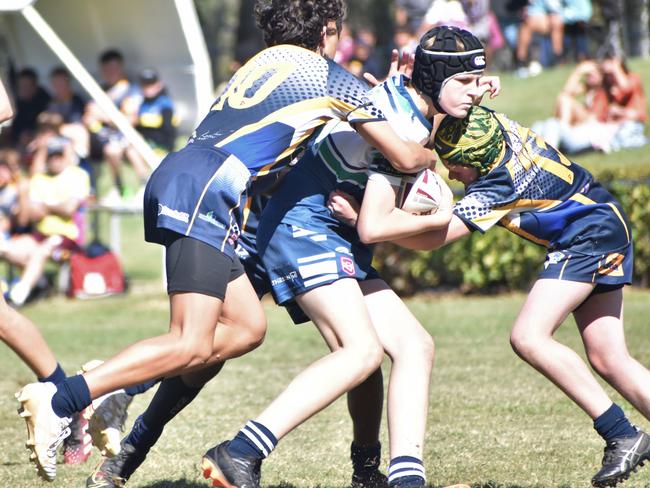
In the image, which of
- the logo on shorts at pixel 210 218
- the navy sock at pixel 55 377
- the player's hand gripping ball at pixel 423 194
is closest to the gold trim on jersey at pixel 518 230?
the player's hand gripping ball at pixel 423 194

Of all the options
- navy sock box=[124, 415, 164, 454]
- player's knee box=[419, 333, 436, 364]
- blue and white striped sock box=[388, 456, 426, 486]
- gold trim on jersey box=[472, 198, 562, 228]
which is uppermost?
gold trim on jersey box=[472, 198, 562, 228]

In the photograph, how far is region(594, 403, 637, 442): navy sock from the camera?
442 cm

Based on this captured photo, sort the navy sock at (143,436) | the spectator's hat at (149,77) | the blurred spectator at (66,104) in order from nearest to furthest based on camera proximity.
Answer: the navy sock at (143,436)
the spectator's hat at (149,77)
the blurred spectator at (66,104)

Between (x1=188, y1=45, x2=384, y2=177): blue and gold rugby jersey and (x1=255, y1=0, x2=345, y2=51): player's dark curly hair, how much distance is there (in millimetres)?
167

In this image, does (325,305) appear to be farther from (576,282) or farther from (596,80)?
(596,80)

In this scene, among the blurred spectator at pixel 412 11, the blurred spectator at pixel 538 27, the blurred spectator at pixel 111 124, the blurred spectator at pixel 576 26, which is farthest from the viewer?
the blurred spectator at pixel 538 27

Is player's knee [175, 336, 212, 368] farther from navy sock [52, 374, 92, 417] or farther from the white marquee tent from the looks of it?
the white marquee tent

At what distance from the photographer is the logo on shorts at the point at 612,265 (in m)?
4.50

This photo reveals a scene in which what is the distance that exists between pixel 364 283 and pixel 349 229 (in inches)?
9.7

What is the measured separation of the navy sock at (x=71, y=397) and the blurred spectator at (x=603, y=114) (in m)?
11.4

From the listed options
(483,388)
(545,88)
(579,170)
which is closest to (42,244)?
(483,388)

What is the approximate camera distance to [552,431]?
18.6 ft

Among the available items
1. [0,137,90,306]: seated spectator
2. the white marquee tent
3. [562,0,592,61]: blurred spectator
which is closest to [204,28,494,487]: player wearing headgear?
[0,137,90,306]: seated spectator

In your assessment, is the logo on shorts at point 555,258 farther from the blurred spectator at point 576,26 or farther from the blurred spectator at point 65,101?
the blurred spectator at point 576,26
